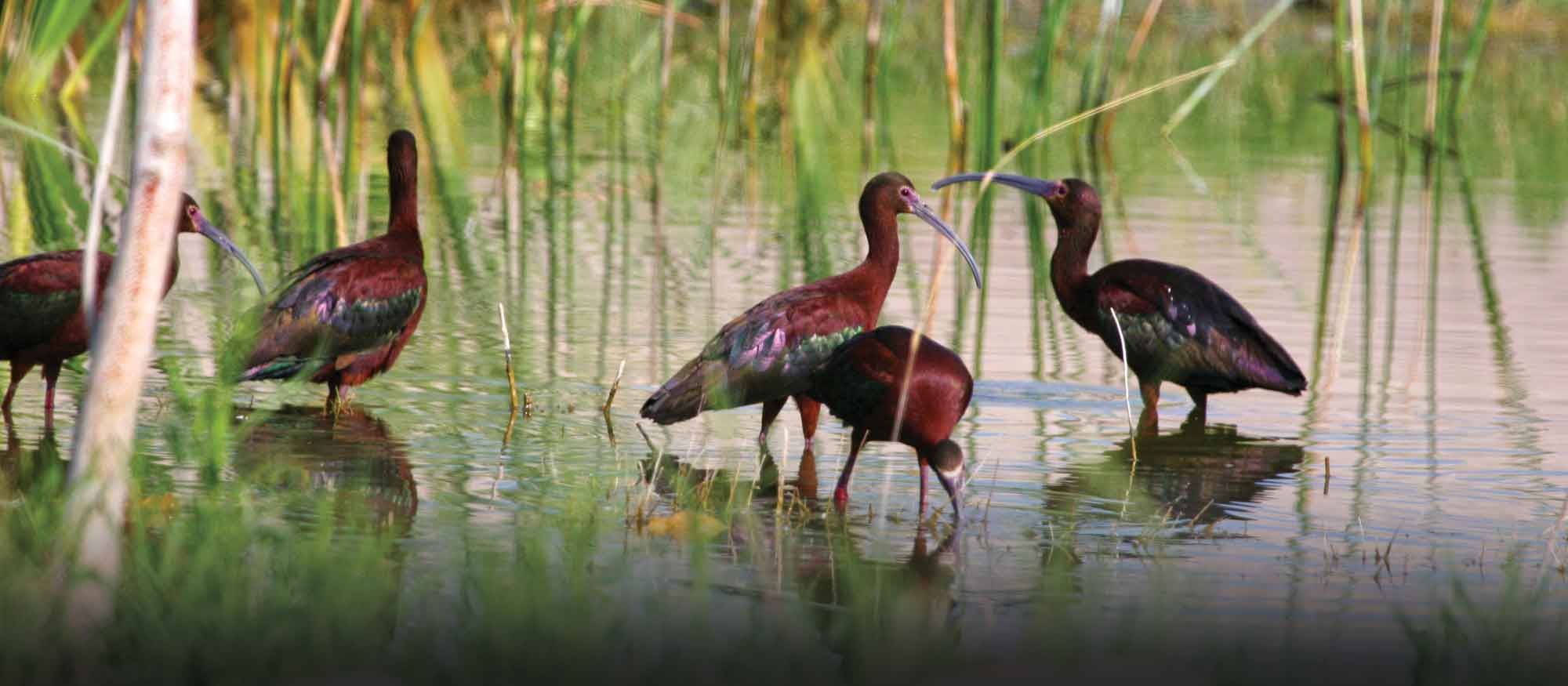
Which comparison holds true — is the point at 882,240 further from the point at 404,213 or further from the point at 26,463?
the point at 26,463

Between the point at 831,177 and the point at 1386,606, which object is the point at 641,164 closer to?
the point at 831,177

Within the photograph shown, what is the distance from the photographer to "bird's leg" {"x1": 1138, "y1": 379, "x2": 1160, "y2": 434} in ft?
26.3

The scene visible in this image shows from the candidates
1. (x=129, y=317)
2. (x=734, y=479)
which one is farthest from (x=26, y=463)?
(x=129, y=317)

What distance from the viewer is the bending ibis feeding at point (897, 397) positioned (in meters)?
6.04

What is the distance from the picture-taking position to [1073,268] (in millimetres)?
8836

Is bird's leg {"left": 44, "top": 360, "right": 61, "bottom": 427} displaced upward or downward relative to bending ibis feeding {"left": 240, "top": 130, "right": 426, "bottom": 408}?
downward

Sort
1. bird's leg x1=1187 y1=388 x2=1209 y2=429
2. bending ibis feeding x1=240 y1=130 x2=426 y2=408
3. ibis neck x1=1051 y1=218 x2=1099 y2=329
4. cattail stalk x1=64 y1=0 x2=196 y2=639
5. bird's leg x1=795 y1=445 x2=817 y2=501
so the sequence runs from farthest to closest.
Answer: ibis neck x1=1051 y1=218 x2=1099 y2=329 → bird's leg x1=1187 y1=388 x2=1209 y2=429 → bending ibis feeding x1=240 y1=130 x2=426 y2=408 → bird's leg x1=795 y1=445 x2=817 y2=501 → cattail stalk x1=64 y1=0 x2=196 y2=639

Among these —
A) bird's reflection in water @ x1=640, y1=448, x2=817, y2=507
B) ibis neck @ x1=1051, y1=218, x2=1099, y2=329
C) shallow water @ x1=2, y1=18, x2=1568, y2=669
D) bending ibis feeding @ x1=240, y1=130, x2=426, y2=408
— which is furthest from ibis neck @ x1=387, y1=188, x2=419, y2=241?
ibis neck @ x1=1051, y1=218, x2=1099, y2=329

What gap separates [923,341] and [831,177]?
8436mm

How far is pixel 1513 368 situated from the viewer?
8711mm

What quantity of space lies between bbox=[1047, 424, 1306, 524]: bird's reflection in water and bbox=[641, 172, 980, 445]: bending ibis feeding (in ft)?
2.94

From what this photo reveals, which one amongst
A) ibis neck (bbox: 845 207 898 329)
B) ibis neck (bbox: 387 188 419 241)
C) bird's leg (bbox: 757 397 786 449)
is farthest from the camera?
ibis neck (bbox: 387 188 419 241)

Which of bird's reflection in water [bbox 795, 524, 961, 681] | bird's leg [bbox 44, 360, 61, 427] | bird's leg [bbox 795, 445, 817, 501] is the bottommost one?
bird's reflection in water [bbox 795, 524, 961, 681]

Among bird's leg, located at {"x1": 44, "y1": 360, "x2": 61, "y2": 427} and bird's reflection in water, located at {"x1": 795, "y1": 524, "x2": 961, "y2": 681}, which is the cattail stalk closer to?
bird's reflection in water, located at {"x1": 795, "y1": 524, "x2": 961, "y2": 681}
